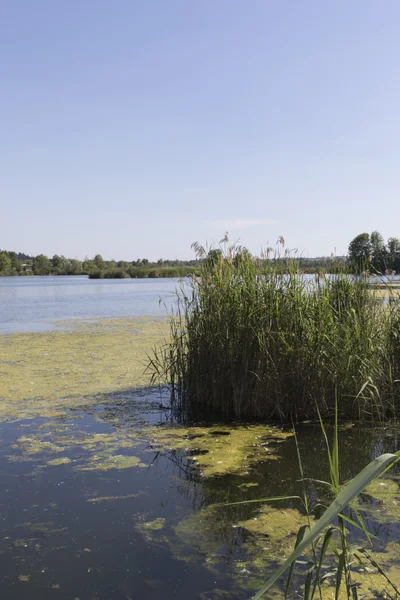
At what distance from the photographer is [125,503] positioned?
135 inches

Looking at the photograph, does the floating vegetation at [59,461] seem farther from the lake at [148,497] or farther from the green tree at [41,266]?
the green tree at [41,266]

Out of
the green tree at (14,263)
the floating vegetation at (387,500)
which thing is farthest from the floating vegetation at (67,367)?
the green tree at (14,263)

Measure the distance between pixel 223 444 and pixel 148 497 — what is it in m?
1.16

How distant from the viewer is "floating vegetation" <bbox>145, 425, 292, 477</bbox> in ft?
13.4

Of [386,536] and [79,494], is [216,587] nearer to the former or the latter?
[386,536]

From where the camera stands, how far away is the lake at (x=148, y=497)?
261cm

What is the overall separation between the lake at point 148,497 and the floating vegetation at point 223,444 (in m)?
0.01

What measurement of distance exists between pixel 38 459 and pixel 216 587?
2122mm

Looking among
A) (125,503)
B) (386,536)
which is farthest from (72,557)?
(386,536)

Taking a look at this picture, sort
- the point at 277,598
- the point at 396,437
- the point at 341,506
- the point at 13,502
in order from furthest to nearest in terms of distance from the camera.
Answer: the point at 396,437 < the point at 13,502 < the point at 277,598 < the point at 341,506

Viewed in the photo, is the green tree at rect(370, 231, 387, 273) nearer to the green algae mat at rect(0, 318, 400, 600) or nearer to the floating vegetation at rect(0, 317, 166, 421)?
the green algae mat at rect(0, 318, 400, 600)

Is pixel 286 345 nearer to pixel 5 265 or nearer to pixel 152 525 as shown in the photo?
pixel 152 525

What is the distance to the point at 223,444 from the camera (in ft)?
15.0

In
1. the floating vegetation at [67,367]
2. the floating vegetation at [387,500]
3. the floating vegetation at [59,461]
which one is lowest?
the floating vegetation at [387,500]
